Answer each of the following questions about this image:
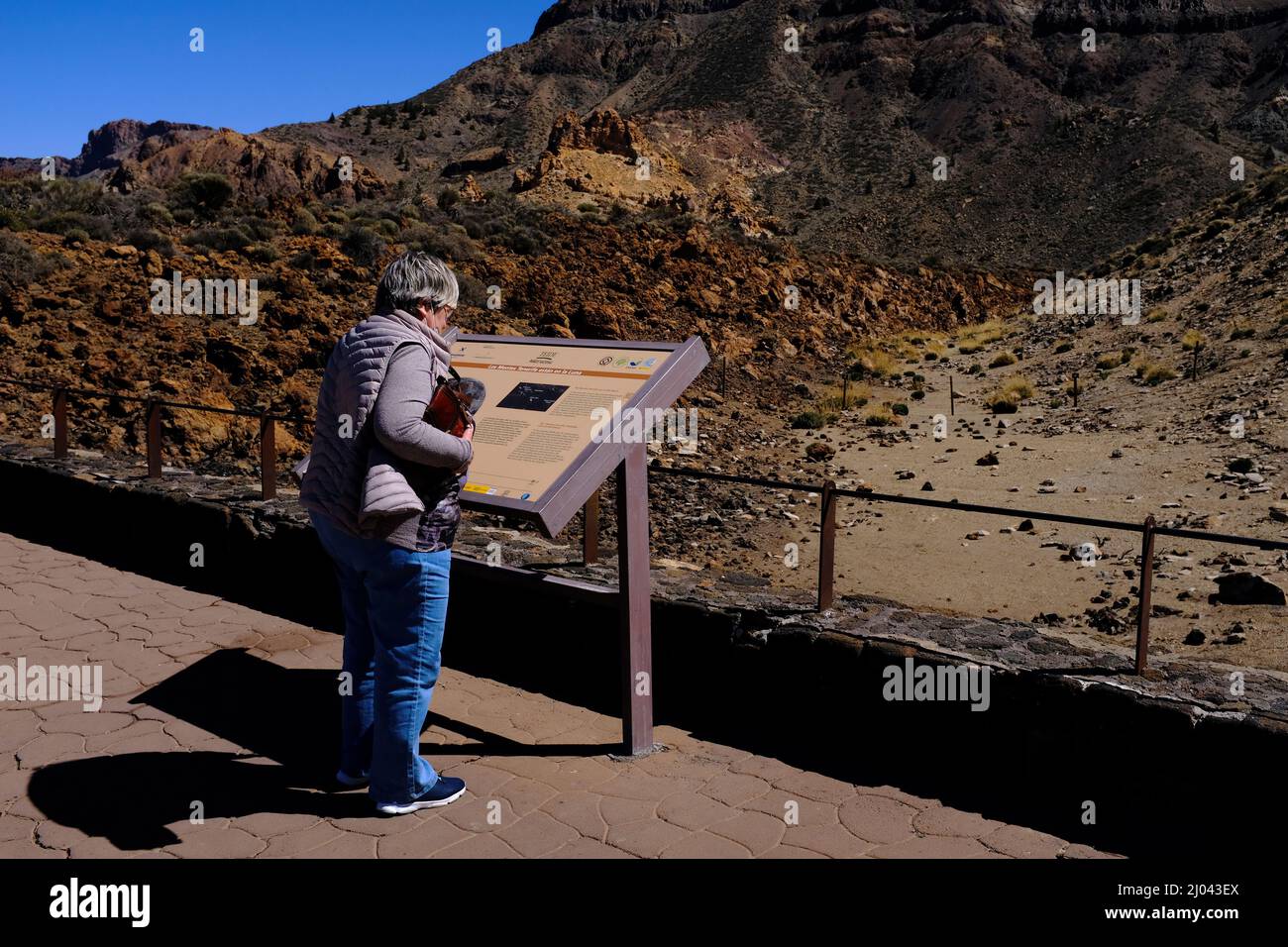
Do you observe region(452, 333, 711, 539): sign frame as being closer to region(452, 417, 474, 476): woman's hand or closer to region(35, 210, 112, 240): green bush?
region(452, 417, 474, 476): woman's hand

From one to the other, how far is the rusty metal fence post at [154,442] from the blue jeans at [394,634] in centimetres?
380

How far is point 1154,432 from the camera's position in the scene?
16.5 metres

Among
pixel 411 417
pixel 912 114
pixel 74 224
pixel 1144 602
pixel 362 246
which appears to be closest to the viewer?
pixel 411 417

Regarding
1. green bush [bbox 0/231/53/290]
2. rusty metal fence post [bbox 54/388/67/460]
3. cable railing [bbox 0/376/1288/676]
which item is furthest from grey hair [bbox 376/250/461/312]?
green bush [bbox 0/231/53/290]

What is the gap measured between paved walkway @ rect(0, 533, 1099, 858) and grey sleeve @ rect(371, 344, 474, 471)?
1.17m

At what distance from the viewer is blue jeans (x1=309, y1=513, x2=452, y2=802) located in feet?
10.8

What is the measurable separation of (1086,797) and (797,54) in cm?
7004

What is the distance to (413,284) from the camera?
3.33m

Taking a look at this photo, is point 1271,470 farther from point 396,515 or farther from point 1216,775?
point 396,515

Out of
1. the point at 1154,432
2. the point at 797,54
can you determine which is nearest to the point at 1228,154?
the point at 797,54

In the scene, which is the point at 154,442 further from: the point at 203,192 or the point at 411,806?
the point at 203,192

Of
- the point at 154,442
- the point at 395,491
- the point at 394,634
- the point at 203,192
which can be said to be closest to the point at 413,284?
the point at 395,491

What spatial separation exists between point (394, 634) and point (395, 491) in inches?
18.1
